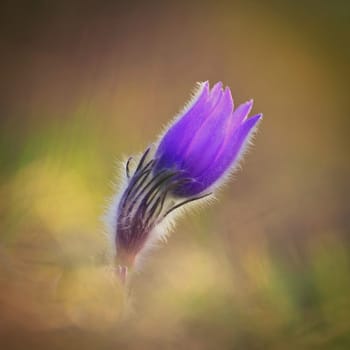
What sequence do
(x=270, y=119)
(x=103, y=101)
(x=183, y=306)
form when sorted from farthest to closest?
1. (x=270, y=119)
2. (x=103, y=101)
3. (x=183, y=306)

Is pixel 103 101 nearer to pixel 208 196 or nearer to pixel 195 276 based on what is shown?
pixel 195 276

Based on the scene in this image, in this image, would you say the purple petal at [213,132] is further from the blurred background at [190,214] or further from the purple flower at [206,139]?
the blurred background at [190,214]

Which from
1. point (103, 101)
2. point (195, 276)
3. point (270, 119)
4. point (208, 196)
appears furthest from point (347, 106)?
point (208, 196)

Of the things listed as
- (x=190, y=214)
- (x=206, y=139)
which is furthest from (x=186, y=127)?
(x=190, y=214)

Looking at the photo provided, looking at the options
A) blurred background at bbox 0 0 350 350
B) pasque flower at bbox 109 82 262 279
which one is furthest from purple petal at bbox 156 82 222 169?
blurred background at bbox 0 0 350 350

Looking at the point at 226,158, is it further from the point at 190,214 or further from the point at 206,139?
the point at 190,214

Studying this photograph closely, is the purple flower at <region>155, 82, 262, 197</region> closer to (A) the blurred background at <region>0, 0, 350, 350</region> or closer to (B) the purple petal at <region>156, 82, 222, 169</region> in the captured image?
(B) the purple petal at <region>156, 82, 222, 169</region>

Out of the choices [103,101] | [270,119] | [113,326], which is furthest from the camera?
[270,119]
